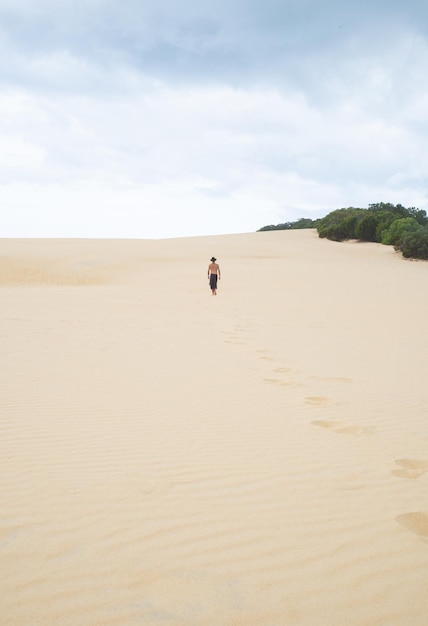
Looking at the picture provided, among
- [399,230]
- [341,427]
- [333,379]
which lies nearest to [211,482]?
[341,427]

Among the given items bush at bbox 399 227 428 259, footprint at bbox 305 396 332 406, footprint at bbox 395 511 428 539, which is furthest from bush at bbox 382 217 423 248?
footprint at bbox 395 511 428 539

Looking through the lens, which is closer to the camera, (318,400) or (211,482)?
(211,482)

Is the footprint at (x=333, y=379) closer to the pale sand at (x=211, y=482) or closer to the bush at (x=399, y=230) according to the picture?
the pale sand at (x=211, y=482)

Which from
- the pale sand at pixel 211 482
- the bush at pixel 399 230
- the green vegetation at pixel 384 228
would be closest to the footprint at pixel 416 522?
the pale sand at pixel 211 482

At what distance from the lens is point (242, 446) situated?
3549mm

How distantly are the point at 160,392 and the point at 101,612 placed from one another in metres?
3.14

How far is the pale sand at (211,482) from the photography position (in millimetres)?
1931

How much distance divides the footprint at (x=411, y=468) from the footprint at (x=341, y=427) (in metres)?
0.62

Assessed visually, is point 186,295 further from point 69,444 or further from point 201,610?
point 201,610

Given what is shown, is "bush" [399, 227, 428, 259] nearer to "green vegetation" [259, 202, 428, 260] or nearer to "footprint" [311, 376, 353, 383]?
"green vegetation" [259, 202, 428, 260]

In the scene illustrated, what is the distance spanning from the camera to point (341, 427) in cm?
405

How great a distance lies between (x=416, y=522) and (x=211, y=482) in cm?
124

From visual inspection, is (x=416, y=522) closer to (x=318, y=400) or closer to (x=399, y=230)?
(x=318, y=400)

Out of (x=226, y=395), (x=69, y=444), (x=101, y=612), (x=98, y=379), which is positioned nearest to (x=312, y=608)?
(x=101, y=612)
